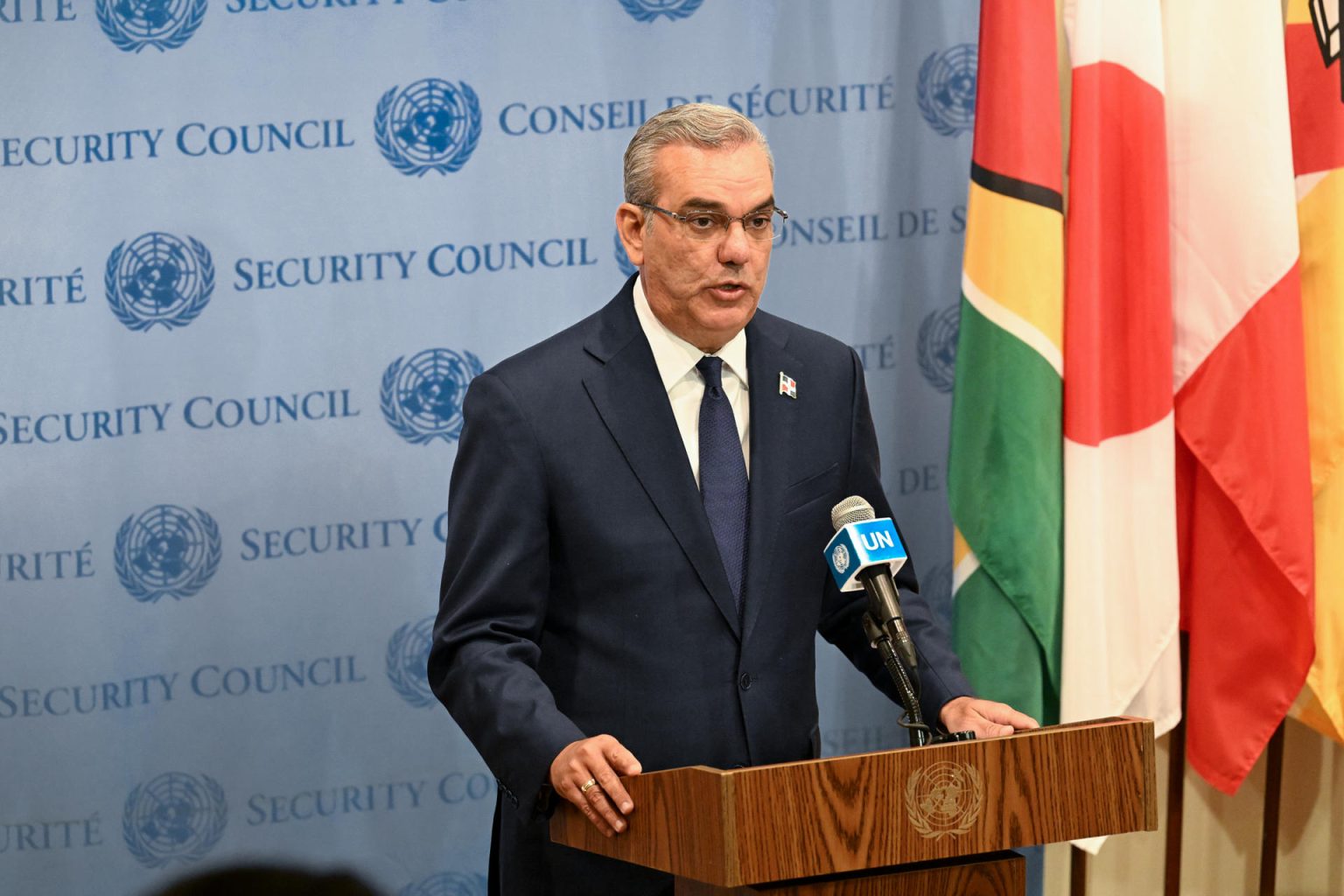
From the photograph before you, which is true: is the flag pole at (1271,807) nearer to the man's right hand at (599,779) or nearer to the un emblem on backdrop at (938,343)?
the un emblem on backdrop at (938,343)

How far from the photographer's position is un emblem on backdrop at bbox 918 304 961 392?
3.47 meters

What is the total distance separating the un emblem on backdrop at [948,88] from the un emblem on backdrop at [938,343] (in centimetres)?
43

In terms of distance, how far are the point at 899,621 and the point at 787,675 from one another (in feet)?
1.51

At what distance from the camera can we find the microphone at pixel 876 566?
1.68 meters

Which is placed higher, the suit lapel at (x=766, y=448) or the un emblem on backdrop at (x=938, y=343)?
A: the un emblem on backdrop at (x=938, y=343)

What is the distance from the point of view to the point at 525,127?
3.28 m

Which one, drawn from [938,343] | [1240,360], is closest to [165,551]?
[938,343]

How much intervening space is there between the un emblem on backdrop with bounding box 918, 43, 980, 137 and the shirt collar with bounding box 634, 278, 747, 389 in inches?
58.0

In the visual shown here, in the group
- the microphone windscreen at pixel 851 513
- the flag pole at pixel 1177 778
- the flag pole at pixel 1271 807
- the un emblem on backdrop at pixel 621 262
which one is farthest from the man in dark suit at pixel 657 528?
the flag pole at pixel 1271 807

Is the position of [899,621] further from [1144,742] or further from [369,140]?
[369,140]

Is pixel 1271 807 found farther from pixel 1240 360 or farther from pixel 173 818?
pixel 173 818

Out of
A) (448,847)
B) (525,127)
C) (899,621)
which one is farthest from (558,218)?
(899,621)

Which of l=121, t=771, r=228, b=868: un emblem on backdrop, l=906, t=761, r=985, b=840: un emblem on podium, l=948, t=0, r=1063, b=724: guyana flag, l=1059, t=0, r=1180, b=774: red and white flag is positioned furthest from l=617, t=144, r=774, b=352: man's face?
l=121, t=771, r=228, b=868: un emblem on backdrop

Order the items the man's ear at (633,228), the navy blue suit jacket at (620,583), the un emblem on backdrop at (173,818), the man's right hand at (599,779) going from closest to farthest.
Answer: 1. the man's right hand at (599,779)
2. the navy blue suit jacket at (620,583)
3. the man's ear at (633,228)
4. the un emblem on backdrop at (173,818)
